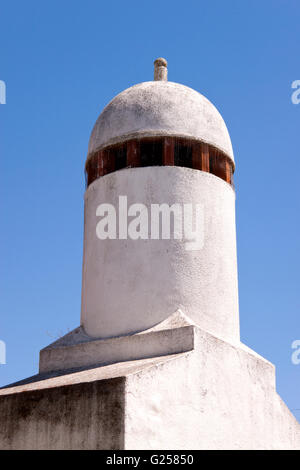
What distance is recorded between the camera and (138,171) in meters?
10.4

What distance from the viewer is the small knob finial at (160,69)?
38.6 feet

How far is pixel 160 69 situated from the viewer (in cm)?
1181

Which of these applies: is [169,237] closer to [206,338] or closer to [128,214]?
[128,214]

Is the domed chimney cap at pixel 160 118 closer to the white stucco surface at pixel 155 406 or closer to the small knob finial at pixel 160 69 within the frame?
the small knob finial at pixel 160 69

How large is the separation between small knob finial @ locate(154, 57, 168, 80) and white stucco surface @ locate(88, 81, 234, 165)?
0.39 metres

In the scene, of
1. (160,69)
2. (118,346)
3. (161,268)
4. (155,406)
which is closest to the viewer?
(155,406)

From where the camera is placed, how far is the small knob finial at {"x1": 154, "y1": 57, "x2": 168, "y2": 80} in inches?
464

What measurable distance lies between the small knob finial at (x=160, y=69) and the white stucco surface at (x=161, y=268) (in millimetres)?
2308

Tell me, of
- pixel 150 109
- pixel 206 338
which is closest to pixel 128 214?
pixel 150 109

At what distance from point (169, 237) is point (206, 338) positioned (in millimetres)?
1928

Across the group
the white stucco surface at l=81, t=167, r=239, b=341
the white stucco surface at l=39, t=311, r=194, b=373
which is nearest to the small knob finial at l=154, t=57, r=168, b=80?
the white stucco surface at l=81, t=167, r=239, b=341

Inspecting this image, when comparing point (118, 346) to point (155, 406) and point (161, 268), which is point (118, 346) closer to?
point (161, 268)

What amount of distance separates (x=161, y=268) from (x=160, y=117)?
103 inches

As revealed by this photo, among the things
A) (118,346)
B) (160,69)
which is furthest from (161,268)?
(160,69)
